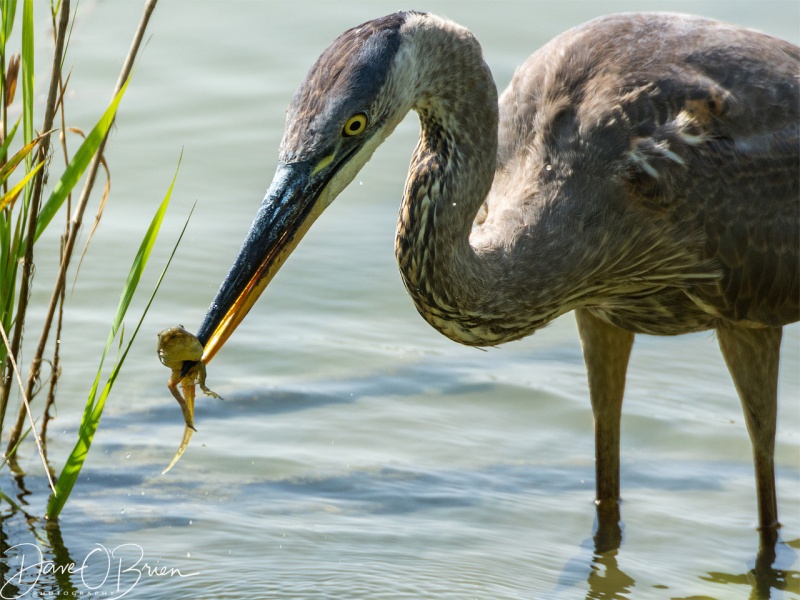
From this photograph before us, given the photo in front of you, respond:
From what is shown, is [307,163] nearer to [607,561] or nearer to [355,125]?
[355,125]

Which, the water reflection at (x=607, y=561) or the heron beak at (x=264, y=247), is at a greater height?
the heron beak at (x=264, y=247)

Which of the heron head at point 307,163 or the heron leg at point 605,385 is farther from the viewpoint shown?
Answer: the heron leg at point 605,385

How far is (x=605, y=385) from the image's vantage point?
4.68 m

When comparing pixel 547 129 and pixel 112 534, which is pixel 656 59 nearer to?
pixel 547 129

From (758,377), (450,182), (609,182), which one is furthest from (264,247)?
(758,377)

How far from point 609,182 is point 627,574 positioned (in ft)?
4.56

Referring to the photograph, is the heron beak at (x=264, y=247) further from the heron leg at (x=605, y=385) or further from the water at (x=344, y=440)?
the heron leg at (x=605, y=385)

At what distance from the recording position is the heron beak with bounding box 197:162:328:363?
10.3ft

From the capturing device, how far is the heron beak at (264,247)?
315cm

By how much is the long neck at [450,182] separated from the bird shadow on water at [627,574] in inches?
45.2
